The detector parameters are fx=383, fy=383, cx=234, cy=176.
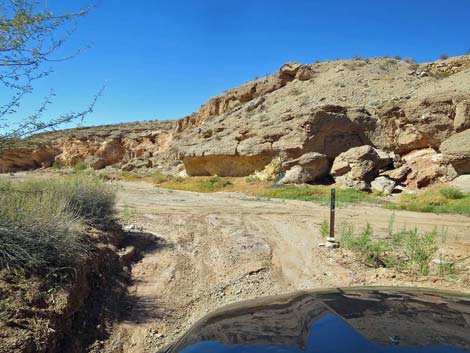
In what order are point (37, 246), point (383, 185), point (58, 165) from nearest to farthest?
point (37, 246)
point (383, 185)
point (58, 165)

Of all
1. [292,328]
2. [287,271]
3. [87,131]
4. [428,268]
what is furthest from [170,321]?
[87,131]

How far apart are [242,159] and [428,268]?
885 inches

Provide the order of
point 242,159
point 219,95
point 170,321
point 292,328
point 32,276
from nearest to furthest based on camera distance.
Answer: point 292,328, point 32,276, point 170,321, point 242,159, point 219,95

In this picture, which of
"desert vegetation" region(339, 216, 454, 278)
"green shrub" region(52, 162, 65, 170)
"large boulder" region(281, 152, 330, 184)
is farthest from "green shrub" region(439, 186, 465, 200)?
"green shrub" region(52, 162, 65, 170)

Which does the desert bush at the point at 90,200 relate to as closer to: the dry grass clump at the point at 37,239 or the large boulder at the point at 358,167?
the dry grass clump at the point at 37,239

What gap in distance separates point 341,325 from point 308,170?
2274cm

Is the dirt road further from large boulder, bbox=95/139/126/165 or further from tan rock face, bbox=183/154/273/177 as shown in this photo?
large boulder, bbox=95/139/126/165

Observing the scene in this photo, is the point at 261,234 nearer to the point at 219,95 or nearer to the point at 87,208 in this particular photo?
the point at 87,208

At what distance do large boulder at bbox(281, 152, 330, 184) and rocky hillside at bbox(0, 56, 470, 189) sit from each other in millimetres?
64

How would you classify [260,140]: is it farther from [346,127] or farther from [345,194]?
[345,194]

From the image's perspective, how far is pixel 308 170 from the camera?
2439 cm

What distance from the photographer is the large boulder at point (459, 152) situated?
19125 millimetres

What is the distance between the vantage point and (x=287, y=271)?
6.95 metres

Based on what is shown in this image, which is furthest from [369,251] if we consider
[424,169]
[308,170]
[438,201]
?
[308,170]
